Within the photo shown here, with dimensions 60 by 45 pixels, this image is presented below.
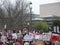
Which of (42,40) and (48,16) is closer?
(42,40)

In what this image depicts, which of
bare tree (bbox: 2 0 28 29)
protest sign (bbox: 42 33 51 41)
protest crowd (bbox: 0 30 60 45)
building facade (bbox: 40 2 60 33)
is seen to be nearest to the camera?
protest crowd (bbox: 0 30 60 45)

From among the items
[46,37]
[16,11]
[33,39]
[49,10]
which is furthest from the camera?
[49,10]

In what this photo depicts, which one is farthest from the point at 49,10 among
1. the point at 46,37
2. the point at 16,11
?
the point at 46,37

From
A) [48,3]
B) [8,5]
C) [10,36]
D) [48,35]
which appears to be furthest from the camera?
[48,3]

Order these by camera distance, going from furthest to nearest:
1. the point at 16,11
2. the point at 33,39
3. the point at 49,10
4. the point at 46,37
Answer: the point at 49,10, the point at 16,11, the point at 33,39, the point at 46,37

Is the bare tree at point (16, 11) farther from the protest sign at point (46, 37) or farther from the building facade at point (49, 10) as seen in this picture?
the protest sign at point (46, 37)

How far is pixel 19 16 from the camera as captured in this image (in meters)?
47.4

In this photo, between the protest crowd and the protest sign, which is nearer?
the protest crowd

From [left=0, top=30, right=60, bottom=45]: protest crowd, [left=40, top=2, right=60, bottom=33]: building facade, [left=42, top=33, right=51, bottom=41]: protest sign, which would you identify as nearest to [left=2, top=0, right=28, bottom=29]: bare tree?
[left=0, top=30, right=60, bottom=45]: protest crowd

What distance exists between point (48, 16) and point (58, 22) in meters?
30.7

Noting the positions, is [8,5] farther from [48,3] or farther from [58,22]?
[48,3]

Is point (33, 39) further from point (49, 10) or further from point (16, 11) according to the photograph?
point (49, 10)

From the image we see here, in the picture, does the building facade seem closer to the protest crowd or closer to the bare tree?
the bare tree

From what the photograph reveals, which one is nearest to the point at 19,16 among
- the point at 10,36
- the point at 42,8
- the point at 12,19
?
the point at 12,19
